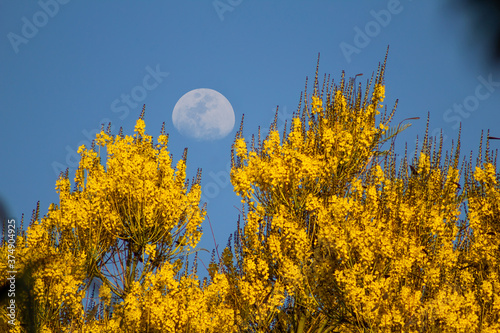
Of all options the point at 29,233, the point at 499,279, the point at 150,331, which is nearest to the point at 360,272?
the point at 499,279

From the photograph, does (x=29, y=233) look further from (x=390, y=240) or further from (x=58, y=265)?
(x=390, y=240)

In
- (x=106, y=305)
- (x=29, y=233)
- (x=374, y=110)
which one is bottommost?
(x=106, y=305)

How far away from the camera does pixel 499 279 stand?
13586 mm

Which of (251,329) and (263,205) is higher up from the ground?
(263,205)

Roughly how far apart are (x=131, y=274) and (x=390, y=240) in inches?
273

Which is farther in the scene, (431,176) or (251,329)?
(431,176)

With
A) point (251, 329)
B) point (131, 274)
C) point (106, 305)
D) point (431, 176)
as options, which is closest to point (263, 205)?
point (251, 329)

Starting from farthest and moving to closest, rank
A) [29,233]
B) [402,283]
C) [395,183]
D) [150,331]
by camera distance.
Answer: [395,183], [29,233], [150,331], [402,283]

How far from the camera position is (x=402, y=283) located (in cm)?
1229

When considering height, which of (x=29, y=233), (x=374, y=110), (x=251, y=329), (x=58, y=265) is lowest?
(x=251, y=329)

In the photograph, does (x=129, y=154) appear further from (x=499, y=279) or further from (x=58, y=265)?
(x=499, y=279)

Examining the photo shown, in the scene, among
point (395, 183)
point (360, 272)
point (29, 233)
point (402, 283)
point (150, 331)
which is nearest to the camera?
point (360, 272)

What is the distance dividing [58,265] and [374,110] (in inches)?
374

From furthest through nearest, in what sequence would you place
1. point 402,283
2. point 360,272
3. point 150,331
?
point 150,331, point 402,283, point 360,272
